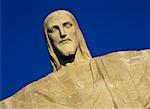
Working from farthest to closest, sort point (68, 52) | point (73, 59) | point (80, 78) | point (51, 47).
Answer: point (51, 47), point (73, 59), point (68, 52), point (80, 78)

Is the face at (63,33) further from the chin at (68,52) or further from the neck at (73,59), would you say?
the neck at (73,59)

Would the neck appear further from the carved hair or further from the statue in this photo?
the carved hair

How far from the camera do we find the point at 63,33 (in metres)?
19.8

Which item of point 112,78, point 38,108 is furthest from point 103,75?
point 38,108

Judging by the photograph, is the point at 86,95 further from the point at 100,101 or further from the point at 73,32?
the point at 73,32

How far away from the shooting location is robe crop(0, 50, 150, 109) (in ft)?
61.3

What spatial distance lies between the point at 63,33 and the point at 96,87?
159 cm

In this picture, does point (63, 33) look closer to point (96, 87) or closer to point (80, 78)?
point (80, 78)

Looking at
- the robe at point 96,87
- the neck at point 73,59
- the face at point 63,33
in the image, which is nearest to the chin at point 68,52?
the face at point 63,33

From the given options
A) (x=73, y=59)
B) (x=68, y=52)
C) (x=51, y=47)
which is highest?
(x=51, y=47)

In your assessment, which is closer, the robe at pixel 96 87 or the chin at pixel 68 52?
the robe at pixel 96 87

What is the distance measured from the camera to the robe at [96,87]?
18688 mm

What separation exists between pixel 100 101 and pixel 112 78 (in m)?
0.67

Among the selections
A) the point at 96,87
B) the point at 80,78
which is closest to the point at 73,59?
the point at 80,78
